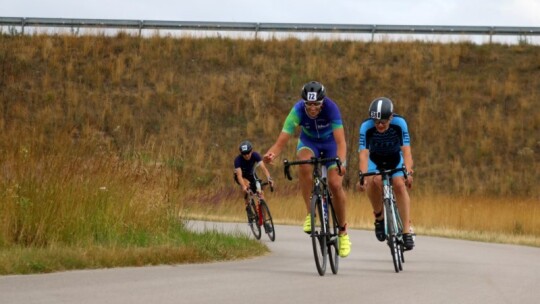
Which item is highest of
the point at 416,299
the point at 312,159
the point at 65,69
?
the point at 65,69

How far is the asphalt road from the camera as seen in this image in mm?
11227

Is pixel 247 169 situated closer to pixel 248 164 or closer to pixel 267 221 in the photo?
pixel 248 164

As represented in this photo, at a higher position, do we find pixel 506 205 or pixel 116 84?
pixel 116 84

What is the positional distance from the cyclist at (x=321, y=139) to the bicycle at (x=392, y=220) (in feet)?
1.28

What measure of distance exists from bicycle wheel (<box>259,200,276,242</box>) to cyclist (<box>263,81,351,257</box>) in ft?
21.8

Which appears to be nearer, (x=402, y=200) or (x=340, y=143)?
(x=340, y=143)

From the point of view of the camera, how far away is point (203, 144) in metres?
47.9

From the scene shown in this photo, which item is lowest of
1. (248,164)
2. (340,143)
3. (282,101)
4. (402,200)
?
(402,200)

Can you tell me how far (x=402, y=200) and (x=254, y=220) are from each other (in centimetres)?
709

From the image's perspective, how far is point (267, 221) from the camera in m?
21.9

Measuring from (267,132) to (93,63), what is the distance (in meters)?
9.40

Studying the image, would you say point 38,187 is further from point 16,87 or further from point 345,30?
point 345,30

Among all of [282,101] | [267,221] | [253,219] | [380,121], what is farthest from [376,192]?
[282,101]

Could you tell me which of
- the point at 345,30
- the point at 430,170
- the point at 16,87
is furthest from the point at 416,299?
the point at 345,30
